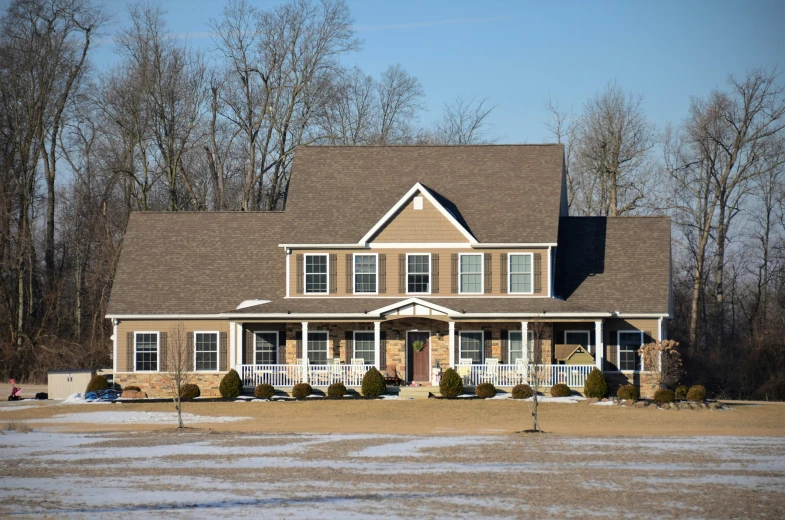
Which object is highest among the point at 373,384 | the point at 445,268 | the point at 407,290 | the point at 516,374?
the point at 445,268

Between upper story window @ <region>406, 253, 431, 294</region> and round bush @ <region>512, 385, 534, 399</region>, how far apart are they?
558 cm

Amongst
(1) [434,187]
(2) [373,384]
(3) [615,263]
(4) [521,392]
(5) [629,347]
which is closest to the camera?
(4) [521,392]

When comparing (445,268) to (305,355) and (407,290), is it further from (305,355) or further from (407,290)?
(305,355)

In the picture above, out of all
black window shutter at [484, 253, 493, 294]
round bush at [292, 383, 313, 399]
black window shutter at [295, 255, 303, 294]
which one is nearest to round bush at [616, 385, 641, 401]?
black window shutter at [484, 253, 493, 294]

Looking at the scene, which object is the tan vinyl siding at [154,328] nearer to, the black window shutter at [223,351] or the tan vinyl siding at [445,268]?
the black window shutter at [223,351]

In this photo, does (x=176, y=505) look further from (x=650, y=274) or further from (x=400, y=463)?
→ (x=650, y=274)

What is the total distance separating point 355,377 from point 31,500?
850 inches

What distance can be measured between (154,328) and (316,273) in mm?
6269

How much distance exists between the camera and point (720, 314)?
186 feet

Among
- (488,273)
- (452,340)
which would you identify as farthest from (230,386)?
(488,273)

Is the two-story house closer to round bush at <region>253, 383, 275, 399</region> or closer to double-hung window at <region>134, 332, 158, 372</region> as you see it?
double-hung window at <region>134, 332, 158, 372</region>

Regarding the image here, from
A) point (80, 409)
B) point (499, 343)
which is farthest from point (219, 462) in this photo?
point (499, 343)

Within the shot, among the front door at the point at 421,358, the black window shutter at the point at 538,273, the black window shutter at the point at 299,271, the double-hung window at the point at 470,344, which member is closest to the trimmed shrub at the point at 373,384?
the front door at the point at 421,358

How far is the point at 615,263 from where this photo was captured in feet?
138
